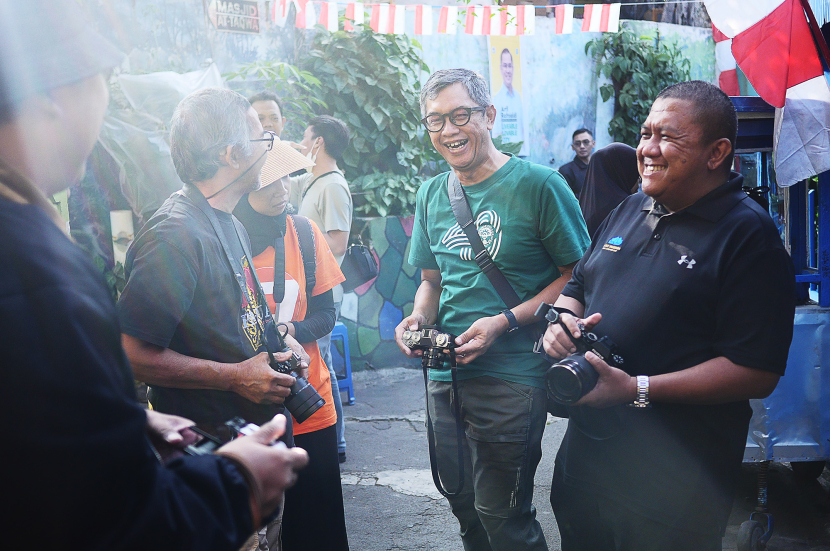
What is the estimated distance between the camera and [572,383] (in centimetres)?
191

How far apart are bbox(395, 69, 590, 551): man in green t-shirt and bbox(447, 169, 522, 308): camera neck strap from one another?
25 millimetres

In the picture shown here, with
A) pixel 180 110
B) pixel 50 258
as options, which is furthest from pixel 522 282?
pixel 50 258

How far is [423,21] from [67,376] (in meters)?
6.84

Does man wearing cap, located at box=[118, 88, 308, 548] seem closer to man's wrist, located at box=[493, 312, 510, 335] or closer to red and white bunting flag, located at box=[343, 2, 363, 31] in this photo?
man's wrist, located at box=[493, 312, 510, 335]

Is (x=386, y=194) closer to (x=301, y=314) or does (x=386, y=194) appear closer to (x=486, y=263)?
(x=301, y=314)

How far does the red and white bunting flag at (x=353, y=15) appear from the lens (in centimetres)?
652

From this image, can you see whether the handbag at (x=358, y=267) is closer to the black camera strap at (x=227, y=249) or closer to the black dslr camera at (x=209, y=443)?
the black camera strap at (x=227, y=249)

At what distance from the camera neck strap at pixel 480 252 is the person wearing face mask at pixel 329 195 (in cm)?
165

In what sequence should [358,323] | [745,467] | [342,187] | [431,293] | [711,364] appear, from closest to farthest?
[711,364], [431,293], [745,467], [342,187], [358,323]

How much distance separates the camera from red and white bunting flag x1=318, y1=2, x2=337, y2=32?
20.8 ft

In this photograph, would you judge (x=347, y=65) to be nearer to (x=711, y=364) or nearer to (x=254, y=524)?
(x=711, y=364)

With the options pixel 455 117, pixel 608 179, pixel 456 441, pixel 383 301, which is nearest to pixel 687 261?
pixel 455 117

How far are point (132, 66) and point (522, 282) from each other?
5.11 metres

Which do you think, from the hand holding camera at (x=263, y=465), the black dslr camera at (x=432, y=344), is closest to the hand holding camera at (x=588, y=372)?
the black dslr camera at (x=432, y=344)
